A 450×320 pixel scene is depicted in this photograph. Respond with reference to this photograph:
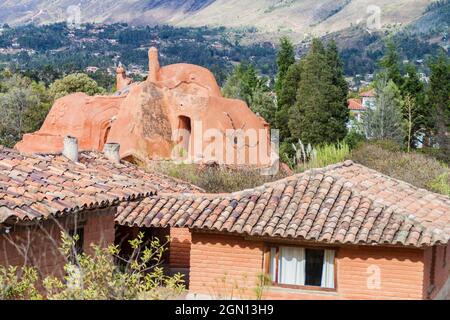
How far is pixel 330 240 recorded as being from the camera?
16.0m

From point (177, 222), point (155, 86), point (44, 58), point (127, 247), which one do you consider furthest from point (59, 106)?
point (44, 58)

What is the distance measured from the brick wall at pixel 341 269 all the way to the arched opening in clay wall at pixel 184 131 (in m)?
19.3

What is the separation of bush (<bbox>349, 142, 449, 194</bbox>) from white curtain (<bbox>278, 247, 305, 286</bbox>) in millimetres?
13509

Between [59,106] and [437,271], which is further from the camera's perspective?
[59,106]

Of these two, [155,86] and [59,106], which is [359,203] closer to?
[155,86]

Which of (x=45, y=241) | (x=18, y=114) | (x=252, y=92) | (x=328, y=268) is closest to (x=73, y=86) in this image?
(x=18, y=114)

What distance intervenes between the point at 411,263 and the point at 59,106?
28.7 meters

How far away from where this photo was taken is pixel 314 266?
1703 cm

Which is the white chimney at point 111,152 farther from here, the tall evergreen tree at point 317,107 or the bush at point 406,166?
the tall evergreen tree at point 317,107

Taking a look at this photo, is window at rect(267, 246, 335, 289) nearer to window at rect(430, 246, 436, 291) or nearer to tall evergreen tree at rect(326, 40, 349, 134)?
window at rect(430, 246, 436, 291)

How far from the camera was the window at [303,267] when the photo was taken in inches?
667

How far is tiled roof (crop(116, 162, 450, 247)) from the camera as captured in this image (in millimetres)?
16078

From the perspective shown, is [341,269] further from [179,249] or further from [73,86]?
[73,86]

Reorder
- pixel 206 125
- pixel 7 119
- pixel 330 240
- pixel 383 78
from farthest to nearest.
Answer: pixel 7 119
pixel 383 78
pixel 206 125
pixel 330 240
